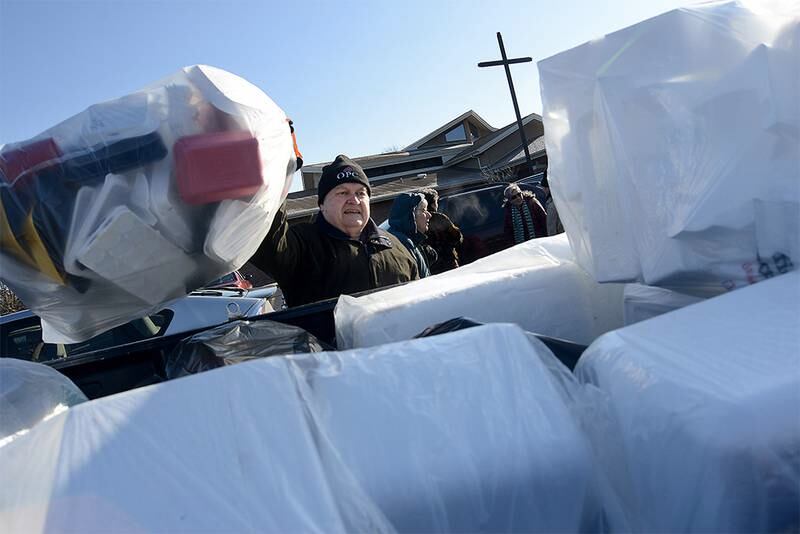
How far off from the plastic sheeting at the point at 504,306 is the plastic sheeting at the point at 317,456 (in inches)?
20.0

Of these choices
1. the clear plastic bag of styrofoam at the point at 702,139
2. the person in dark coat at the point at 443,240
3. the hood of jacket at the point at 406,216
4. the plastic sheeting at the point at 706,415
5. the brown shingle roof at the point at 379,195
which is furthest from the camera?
the brown shingle roof at the point at 379,195

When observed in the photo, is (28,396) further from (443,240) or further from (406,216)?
(443,240)

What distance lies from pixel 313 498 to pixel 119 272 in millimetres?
789

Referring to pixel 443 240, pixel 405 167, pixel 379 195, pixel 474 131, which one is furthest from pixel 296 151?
pixel 474 131

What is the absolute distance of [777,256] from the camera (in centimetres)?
104

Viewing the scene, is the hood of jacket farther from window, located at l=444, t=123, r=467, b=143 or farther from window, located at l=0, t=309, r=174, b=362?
window, located at l=444, t=123, r=467, b=143

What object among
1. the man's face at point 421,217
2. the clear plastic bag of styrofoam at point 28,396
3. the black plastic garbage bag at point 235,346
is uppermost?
the clear plastic bag of styrofoam at point 28,396

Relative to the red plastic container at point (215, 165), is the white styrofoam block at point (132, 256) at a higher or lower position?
lower

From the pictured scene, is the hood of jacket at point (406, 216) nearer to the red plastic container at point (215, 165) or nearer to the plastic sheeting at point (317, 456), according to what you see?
the red plastic container at point (215, 165)

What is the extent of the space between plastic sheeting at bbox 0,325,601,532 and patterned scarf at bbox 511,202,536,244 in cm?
476

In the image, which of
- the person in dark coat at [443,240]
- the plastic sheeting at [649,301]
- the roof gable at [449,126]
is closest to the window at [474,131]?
the roof gable at [449,126]

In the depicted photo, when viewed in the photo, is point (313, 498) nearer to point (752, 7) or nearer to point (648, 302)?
point (648, 302)

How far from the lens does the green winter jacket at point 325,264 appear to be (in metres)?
2.24

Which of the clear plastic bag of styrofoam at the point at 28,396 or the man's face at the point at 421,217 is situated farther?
the man's face at the point at 421,217
